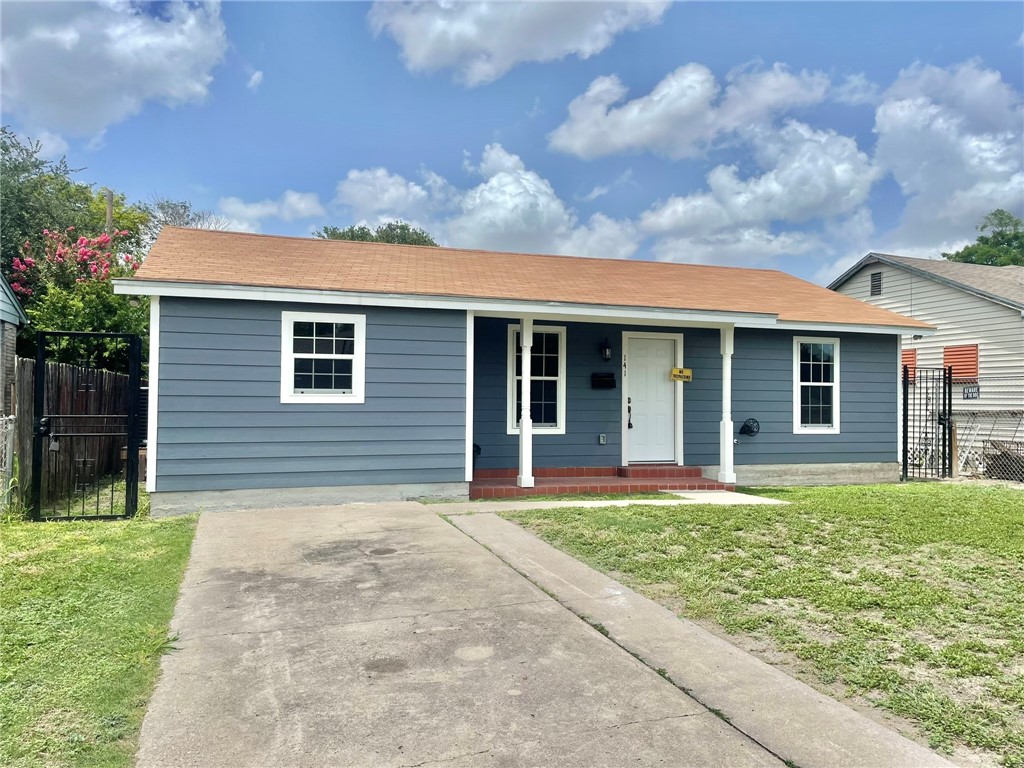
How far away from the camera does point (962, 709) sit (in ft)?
8.55

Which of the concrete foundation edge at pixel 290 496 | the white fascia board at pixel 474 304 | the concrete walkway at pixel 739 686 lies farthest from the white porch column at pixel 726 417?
the concrete walkway at pixel 739 686

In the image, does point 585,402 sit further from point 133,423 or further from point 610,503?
point 133,423

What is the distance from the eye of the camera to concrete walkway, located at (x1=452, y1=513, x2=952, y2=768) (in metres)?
2.27

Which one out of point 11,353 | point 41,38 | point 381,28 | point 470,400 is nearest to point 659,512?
point 470,400

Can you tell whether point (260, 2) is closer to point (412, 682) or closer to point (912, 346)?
point (412, 682)

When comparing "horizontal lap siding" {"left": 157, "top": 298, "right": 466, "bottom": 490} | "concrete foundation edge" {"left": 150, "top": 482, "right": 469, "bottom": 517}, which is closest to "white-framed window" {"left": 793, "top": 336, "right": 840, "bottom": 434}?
"horizontal lap siding" {"left": 157, "top": 298, "right": 466, "bottom": 490}

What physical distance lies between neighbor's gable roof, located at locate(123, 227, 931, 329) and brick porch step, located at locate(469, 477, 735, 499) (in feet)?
8.37

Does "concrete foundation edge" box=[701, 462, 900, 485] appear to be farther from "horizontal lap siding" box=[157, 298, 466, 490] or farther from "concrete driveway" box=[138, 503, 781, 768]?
"concrete driveway" box=[138, 503, 781, 768]

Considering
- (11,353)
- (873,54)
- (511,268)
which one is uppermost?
(873,54)

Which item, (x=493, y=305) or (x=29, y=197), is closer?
(x=493, y=305)

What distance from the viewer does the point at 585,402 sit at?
986 centimetres

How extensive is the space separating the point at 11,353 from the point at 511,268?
10.4 meters

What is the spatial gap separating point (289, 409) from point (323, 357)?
0.75 m

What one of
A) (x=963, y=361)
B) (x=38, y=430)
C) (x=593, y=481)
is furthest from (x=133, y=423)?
(x=963, y=361)
